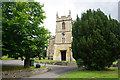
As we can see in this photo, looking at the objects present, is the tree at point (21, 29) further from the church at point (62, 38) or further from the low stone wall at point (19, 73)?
the church at point (62, 38)

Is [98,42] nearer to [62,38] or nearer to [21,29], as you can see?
[21,29]

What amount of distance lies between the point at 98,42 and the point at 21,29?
10387 mm

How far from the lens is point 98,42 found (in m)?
14.0

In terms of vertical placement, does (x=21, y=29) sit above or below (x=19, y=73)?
above

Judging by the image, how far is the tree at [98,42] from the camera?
1355 cm

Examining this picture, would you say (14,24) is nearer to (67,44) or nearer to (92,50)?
(92,50)

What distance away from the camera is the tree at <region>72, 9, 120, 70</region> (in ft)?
44.4

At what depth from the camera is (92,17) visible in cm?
1530

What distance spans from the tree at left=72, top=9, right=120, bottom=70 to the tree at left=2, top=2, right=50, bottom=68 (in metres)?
5.75

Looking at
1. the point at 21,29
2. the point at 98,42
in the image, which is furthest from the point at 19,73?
the point at 98,42

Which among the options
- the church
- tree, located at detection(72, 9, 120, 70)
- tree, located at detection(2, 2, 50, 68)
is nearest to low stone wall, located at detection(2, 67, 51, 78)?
tree, located at detection(2, 2, 50, 68)

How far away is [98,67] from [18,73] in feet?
35.3

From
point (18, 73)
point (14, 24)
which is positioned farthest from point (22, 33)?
point (18, 73)

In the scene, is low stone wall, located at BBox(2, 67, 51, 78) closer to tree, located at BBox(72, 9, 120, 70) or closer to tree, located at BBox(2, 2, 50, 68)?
tree, located at BBox(2, 2, 50, 68)
